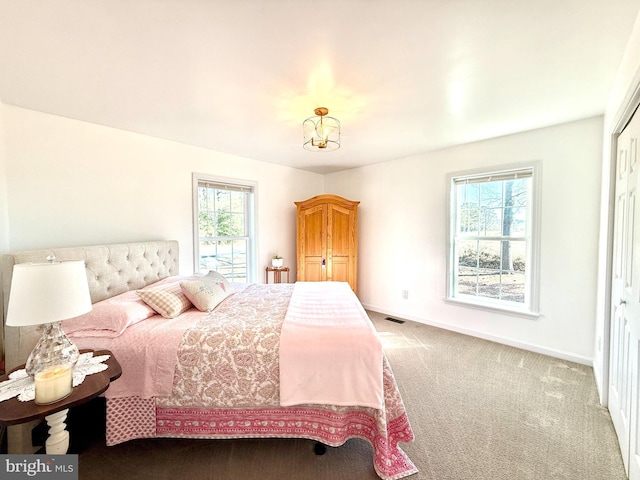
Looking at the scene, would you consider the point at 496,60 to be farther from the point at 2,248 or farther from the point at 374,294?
the point at 2,248

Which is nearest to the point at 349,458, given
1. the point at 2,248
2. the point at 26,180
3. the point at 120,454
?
Answer: the point at 120,454

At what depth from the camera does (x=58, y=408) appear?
1117 mm

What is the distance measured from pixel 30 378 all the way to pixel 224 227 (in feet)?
8.91

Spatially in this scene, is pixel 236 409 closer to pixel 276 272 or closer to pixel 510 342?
pixel 276 272

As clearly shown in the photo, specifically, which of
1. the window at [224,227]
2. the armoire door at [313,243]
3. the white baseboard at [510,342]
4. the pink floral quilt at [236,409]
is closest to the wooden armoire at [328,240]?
the armoire door at [313,243]

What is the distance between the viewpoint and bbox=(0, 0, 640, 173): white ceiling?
1.29m

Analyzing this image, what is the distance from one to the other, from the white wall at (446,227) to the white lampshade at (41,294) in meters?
3.81

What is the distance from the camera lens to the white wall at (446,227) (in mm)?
2664

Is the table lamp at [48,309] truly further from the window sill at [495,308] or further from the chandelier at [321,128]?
the window sill at [495,308]

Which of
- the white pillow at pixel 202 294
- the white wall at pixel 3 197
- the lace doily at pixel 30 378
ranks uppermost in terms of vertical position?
the white wall at pixel 3 197

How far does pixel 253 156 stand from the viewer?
3898 millimetres

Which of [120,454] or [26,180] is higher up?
[26,180]

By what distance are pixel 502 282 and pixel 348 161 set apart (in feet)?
9.01

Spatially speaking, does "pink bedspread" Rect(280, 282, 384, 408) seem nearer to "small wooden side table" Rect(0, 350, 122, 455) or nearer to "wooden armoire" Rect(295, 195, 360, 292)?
"small wooden side table" Rect(0, 350, 122, 455)
